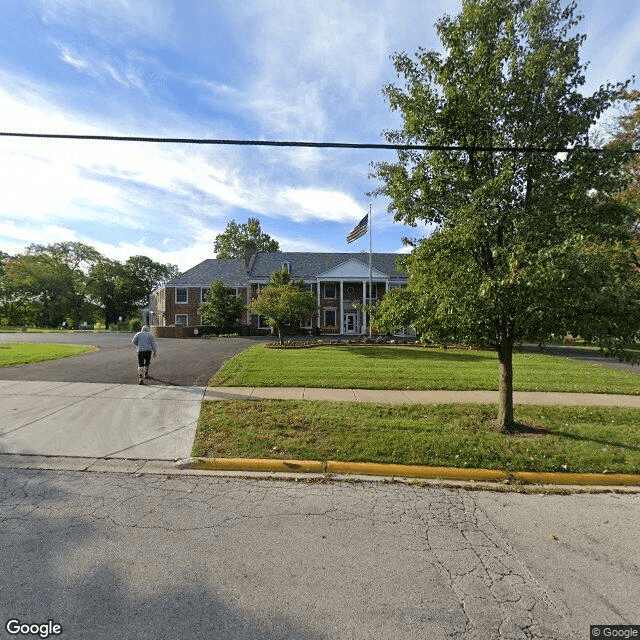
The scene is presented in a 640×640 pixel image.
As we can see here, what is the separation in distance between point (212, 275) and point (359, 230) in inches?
813

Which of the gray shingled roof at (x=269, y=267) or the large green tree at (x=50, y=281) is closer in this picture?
the gray shingled roof at (x=269, y=267)

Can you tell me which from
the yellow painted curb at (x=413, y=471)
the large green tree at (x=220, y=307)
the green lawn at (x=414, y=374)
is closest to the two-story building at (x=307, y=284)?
the large green tree at (x=220, y=307)

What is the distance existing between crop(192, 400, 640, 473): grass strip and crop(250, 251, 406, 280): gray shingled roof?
31.8 meters

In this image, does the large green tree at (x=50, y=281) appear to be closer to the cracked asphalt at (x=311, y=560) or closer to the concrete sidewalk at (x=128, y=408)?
the concrete sidewalk at (x=128, y=408)

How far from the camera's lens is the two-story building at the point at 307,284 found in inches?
1507

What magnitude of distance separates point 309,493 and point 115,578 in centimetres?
210

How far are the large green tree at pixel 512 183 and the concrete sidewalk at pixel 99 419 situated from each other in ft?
15.6

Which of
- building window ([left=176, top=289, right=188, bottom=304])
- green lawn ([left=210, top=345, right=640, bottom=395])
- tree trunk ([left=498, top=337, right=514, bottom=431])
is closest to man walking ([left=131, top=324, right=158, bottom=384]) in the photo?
green lawn ([left=210, top=345, right=640, bottom=395])

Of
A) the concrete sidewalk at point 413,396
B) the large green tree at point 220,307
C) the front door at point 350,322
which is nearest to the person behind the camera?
the concrete sidewalk at point 413,396

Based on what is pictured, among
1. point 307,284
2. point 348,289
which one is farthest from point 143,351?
point 348,289

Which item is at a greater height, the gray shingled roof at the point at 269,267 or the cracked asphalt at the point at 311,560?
the gray shingled roof at the point at 269,267

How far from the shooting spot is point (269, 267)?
40.3 meters

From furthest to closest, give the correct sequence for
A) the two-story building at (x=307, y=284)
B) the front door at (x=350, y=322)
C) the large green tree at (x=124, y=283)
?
the large green tree at (x=124, y=283) → the front door at (x=350, y=322) → the two-story building at (x=307, y=284)

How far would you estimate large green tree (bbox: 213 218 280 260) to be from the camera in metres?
62.8
